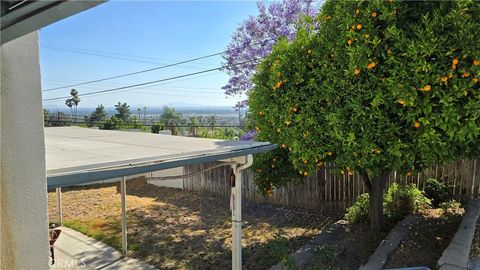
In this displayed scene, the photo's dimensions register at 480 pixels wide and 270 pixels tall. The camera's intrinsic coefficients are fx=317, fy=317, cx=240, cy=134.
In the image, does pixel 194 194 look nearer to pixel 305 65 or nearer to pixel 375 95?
pixel 305 65

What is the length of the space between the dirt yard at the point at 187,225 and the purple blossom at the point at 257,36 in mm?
3868

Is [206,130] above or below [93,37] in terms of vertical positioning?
below

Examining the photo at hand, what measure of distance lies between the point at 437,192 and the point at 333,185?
210cm

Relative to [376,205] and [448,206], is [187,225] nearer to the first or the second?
[376,205]

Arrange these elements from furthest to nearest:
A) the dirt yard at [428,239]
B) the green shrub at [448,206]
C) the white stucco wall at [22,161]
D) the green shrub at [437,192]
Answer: the green shrub at [437,192] < the green shrub at [448,206] < the dirt yard at [428,239] < the white stucco wall at [22,161]

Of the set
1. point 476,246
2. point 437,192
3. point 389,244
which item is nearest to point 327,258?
point 389,244

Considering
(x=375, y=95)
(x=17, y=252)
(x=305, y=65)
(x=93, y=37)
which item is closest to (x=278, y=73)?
(x=305, y=65)

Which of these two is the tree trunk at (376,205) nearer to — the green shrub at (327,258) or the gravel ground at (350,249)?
the gravel ground at (350,249)

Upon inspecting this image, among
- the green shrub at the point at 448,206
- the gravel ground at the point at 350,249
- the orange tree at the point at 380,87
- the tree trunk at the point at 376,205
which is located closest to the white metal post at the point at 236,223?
the gravel ground at the point at 350,249

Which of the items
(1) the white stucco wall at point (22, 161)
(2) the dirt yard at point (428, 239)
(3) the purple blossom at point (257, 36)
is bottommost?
(2) the dirt yard at point (428, 239)

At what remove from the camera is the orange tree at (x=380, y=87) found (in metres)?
3.39

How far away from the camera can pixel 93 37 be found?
16594 mm

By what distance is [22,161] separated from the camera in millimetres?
1617

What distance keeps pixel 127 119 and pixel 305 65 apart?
613 inches
